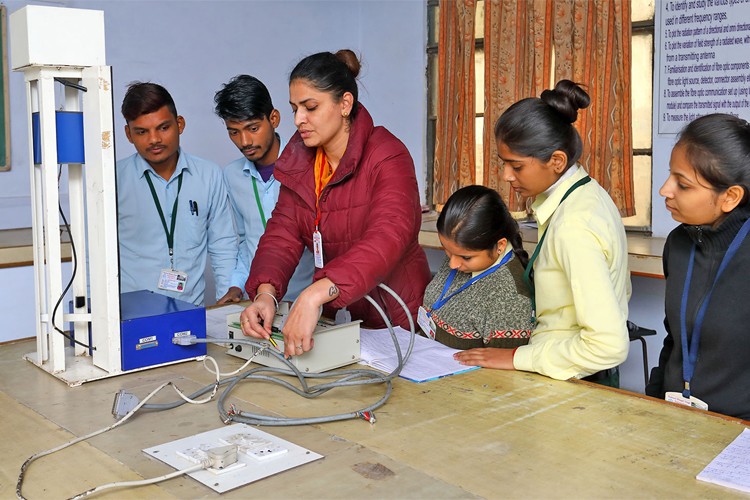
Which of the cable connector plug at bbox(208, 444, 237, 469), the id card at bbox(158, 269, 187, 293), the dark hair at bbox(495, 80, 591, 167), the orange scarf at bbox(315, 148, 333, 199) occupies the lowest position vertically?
the cable connector plug at bbox(208, 444, 237, 469)

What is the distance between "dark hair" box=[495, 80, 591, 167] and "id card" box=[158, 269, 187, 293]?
1.38 meters

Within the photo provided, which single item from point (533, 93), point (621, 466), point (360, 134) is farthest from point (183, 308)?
point (533, 93)

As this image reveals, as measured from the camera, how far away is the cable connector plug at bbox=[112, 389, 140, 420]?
1391 millimetres

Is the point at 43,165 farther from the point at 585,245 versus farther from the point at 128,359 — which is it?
the point at 585,245

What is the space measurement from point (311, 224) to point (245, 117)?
0.75 metres

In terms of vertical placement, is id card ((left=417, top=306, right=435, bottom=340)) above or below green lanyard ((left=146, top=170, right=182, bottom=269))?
below

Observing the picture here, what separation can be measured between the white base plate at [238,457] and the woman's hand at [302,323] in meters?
0.29

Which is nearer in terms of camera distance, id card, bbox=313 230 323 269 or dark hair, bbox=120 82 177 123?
id card, bbox=313 230 323 269

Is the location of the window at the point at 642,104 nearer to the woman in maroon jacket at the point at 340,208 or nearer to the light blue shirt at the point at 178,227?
the woman in maroon jacket at the point at 340,208

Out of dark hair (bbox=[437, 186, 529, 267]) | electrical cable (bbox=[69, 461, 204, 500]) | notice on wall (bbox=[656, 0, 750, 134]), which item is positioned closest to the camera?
electrical cable (bbox=[69, 461, 204, 500])

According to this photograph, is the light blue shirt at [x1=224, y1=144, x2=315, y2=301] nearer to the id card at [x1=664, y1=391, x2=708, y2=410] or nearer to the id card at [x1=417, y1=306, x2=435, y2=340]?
the id card at [x1=417, y1=306, x2=435, y2=340]

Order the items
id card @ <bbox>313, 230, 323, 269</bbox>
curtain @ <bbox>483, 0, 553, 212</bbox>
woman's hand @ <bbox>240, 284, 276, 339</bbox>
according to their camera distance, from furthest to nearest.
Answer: curtain @ <bbox>483, 0, 553, 212</bbox>
id card @ <bbox>313, 230, 323, 269</bbox>
woman's hand @ <bbox>240, 284, 276, 339</bbox>

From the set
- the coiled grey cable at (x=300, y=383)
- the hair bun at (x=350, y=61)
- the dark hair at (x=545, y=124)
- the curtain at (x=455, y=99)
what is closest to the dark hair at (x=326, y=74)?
the hair bun at (x=350, y=61)

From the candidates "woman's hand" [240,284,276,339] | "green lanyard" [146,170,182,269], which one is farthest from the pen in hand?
"green lanyard" [146,170,182,269]
